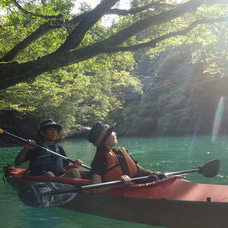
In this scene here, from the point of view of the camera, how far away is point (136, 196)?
5312 mm

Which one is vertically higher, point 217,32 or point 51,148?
point 217,32

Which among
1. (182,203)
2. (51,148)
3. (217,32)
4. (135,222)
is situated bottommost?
(135,222)

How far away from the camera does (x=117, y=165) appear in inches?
225

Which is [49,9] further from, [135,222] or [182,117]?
[182,117]

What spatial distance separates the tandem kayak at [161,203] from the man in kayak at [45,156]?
0.60 meters

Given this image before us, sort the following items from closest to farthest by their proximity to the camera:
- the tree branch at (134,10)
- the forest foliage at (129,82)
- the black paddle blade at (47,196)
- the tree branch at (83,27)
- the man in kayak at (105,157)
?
the man in kayak at (105,157), the black paddle blade at (47,196), the tree branch at (83,27), the tree branch at (134,10), the forest foliage at (129,82)

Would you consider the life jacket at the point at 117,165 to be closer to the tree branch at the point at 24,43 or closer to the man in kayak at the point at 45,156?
the man in kayak at the point at 45,156

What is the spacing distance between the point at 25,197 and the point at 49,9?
472 cm

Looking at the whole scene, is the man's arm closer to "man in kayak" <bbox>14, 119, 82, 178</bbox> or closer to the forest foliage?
"man in kayak" <bbox>14, 119, 82, 178</bbox>

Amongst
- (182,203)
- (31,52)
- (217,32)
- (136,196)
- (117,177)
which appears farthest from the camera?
(31,52)

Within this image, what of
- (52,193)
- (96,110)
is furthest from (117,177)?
(96,110)

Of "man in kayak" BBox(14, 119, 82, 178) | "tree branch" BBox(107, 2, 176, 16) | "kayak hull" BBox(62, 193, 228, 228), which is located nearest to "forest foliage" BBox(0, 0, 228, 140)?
"tree branch" BBox(107, 2, 176, 16)

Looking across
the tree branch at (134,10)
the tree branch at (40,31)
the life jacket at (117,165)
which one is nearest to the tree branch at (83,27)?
the tree branch at (134,10)

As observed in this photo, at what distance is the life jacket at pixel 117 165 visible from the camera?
18.4ft
